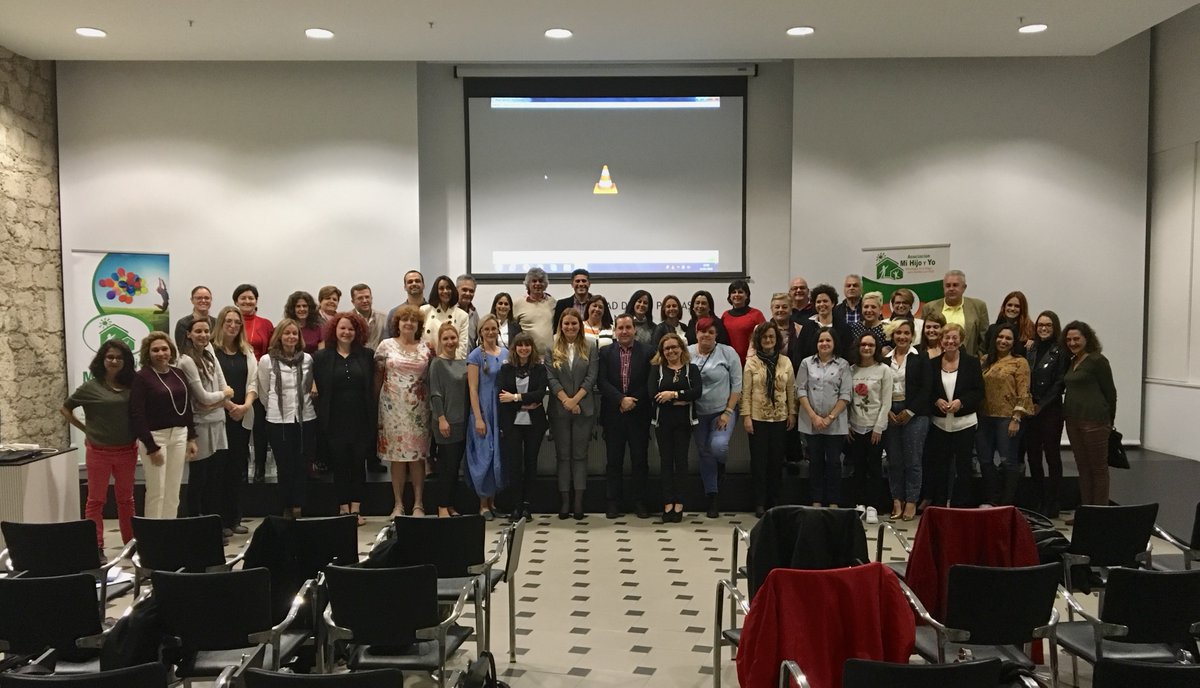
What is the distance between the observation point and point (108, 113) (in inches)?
383

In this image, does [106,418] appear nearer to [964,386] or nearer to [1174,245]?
[964,386]

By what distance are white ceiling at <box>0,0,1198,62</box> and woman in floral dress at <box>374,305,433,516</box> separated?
2.70 metres

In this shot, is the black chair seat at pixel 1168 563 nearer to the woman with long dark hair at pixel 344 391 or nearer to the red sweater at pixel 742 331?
the red sweater at pixel 742 331

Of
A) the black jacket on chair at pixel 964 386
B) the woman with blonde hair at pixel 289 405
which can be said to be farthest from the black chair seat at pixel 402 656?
the black jacket on chair at pixel 964 386

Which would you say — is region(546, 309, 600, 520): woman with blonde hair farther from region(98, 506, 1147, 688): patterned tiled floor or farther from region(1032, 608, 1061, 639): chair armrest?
region(1032, 608, 1061, 639): chair armrest

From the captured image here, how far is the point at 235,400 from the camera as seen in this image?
23.5 feet

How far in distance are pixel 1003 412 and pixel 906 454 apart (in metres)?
0.81

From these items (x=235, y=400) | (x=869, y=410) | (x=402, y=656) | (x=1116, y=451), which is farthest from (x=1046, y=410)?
(x=235, y=400)

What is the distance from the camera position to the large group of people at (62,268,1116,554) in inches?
287

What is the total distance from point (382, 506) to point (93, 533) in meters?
3.54

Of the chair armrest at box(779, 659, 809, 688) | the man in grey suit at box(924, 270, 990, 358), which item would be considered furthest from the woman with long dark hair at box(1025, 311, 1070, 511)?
the chair armrest at box(779, 659, 809, 688)

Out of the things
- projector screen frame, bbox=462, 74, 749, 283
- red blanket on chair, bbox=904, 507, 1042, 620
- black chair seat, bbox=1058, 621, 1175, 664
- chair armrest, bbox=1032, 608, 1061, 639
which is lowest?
black chair seat, bbox=1058, 621, 1175, 664

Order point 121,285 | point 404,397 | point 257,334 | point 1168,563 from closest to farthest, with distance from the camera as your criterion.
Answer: point 1168,563 → point 404,397 → point 257,334 → point 121,285

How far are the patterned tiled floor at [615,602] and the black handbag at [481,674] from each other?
0.37m
